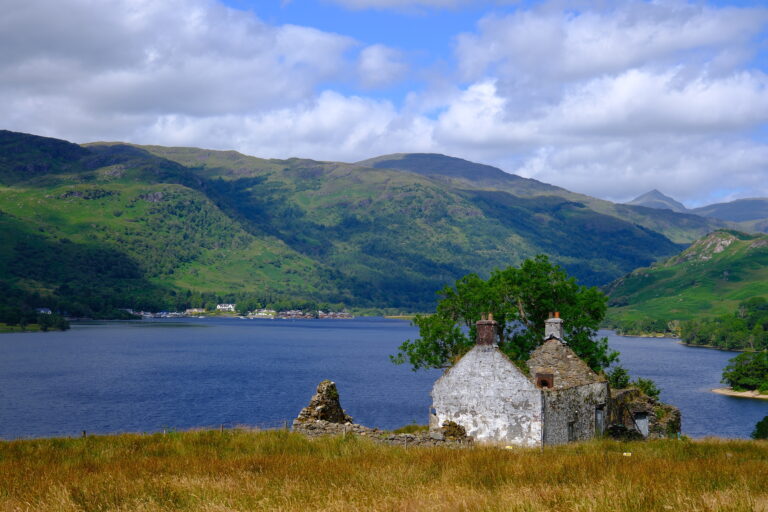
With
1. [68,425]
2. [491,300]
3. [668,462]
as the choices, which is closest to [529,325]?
[491,300]

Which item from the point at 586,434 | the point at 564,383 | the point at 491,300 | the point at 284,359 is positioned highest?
the point at 491,300

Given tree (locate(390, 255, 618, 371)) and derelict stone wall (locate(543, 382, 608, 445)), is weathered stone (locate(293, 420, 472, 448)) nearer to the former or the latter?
derelict stone wall (locate(543, 382, 608, 445))

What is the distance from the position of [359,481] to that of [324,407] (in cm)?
2555

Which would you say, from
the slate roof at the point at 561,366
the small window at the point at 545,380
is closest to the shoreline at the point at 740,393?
the slate roof at the point at 561,366

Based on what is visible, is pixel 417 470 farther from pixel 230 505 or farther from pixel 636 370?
pixel 636 370

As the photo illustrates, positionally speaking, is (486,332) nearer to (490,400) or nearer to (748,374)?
(490,400)

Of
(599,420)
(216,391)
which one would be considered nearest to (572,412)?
(599,420)

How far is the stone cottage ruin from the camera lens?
134 feet

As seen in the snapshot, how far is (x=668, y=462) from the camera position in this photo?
18734 mm

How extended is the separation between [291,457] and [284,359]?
17284 cm

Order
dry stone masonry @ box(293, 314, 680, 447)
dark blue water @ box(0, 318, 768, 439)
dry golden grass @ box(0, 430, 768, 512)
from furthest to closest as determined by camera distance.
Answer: dark blue water @ box(0, 318, 768, 439), dry stone masonry @ box(293, 314, 680, 447), dry golden grass @ box(0, 430, 768, 512)

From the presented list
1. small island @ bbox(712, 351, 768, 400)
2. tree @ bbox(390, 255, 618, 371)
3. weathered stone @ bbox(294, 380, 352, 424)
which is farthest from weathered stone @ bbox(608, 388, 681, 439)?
small island @ bbox(712, 351, 768, 400)

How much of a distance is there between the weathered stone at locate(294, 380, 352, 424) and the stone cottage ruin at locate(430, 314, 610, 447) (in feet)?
22.9

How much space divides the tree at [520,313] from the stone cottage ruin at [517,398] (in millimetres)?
16413
